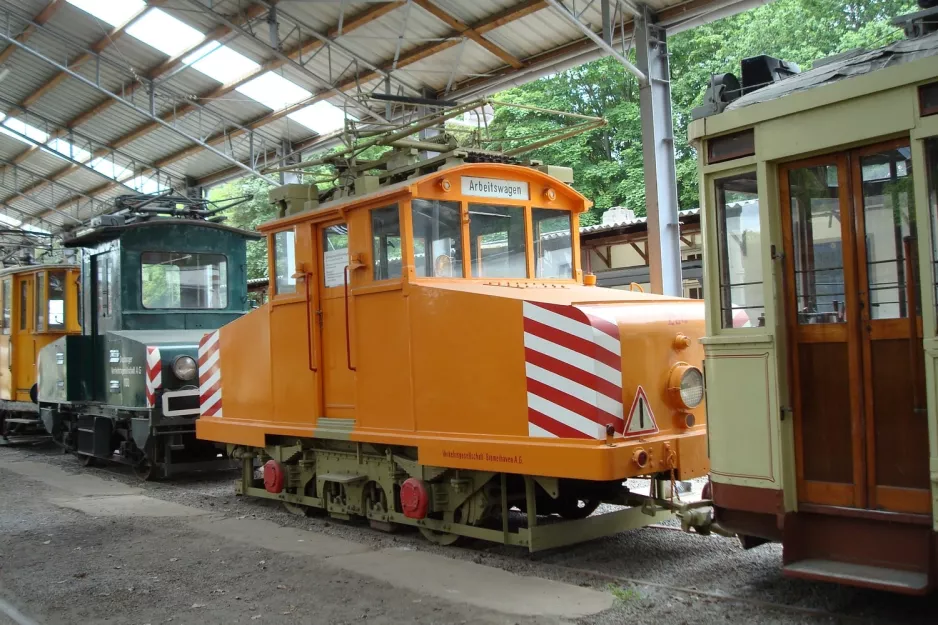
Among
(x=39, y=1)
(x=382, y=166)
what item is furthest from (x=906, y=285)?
(x=39, y=1)

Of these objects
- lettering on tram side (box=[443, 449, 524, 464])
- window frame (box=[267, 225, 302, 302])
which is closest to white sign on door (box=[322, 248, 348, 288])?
window frame (box=[267, 225, 302, 302])

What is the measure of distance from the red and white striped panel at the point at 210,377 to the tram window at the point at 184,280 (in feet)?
7.77

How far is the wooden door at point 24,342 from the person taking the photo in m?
14.2

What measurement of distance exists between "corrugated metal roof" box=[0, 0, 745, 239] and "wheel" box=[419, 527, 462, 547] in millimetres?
7082

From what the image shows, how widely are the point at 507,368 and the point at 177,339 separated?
21.0 feet

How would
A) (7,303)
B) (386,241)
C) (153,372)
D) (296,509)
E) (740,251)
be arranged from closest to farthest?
(740,251)
(386,241)
(296,509)
(153,372)
(7,303)

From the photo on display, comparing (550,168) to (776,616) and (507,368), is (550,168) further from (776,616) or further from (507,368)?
(776,616)

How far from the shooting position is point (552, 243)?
292 inches

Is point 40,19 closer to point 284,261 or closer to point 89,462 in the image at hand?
point 89,462

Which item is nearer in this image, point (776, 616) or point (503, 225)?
point (776, 616)

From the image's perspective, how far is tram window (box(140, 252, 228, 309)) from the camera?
1146 centimetres

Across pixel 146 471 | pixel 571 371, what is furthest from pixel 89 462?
pixel 571 371

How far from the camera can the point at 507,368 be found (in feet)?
19.5

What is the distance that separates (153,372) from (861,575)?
844 centimetres
